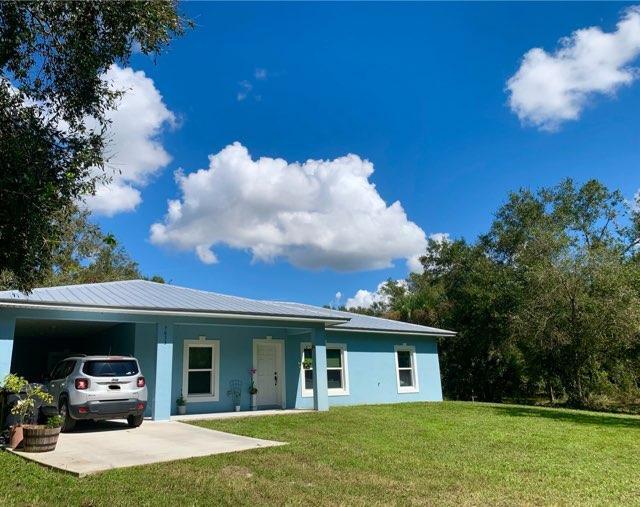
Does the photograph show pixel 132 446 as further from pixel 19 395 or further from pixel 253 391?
pixel 253 391

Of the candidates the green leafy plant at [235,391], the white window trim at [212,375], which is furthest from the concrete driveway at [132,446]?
the green leafy plant at [235,391]

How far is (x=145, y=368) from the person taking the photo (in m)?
13.7

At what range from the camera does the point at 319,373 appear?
15.3m

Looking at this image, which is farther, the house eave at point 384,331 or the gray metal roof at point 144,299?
the house eave at point 384,331

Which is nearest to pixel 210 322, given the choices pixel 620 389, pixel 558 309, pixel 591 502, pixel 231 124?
pixel 231 124

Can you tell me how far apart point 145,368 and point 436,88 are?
447 inches

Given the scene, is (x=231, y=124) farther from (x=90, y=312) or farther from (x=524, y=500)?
(x=524, y=500)

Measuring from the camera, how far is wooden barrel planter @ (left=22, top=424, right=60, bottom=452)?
7836mm

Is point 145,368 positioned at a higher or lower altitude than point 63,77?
lower

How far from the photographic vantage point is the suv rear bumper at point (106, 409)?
10.2 m

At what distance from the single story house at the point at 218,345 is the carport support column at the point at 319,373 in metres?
0.03

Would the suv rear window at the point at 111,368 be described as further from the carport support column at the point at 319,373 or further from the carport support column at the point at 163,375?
the carport support column at the point at 319,373

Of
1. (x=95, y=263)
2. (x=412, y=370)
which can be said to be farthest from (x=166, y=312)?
(x=95, y=263)

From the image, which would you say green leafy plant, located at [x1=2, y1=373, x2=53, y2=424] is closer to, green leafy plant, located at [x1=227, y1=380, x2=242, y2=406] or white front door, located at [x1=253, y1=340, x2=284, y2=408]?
green leafy plant, located at [x1=227, y1=380, x2=242, y2=406]
